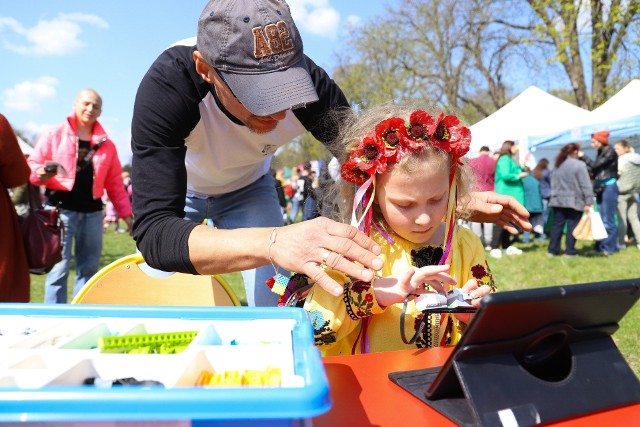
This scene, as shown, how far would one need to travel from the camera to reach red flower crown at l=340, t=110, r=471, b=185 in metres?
1.49

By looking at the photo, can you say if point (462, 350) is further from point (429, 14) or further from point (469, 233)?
point (429, 14)

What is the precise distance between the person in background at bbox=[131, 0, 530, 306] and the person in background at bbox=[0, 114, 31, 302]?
1.17 meters

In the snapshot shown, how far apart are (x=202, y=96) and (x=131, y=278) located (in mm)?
661

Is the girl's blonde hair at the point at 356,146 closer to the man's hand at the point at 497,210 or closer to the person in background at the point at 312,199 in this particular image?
the man's hand at the point at 497,210

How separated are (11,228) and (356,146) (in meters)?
2.06

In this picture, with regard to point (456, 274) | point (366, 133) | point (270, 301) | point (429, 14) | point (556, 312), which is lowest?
point (270, 301)

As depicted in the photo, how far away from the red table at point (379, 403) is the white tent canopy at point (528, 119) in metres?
10.0

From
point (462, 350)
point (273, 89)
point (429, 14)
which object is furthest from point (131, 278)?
point (429, 14)

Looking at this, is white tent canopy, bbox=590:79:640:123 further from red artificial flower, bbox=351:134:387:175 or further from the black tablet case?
the black tablet case

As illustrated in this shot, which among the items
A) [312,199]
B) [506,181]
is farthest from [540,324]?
[506,181]

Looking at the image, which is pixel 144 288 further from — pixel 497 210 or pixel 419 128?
pixel 497 210

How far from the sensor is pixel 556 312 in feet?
2.49

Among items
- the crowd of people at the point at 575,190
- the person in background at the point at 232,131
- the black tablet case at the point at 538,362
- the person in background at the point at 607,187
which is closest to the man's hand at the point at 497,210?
the person in background at the point at 232,131

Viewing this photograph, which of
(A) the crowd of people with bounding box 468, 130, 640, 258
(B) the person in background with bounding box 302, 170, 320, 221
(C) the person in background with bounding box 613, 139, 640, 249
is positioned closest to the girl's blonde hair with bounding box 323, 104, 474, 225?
(B) the person in background with bounding box 302, 170, 320, 221
